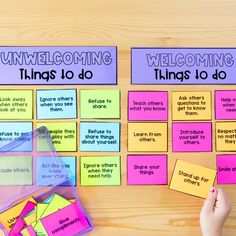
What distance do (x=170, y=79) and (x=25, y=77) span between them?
0.31m

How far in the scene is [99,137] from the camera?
0.85 meters

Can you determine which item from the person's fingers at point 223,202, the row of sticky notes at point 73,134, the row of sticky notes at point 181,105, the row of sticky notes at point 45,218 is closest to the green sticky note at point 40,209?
the row of sticky notes at point 45,218

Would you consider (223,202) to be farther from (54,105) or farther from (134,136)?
(54,105)

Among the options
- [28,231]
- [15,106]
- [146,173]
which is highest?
[15,106]

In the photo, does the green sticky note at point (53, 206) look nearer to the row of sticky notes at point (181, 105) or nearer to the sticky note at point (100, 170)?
the sticky note at point (100, 170)

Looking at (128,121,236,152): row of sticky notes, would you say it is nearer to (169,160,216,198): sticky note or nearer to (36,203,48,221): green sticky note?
(169,160,216,198): sticky note

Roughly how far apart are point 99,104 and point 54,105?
94 mm

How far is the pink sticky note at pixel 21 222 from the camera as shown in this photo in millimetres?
828

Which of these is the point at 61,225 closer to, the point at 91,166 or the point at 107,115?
the point at 91,166

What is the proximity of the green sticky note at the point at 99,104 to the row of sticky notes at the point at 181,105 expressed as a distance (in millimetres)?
32

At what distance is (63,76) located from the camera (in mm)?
856

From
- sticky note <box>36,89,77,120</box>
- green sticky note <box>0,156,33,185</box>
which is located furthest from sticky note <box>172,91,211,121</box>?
green sticky note <box>0,156,33,185</box>
